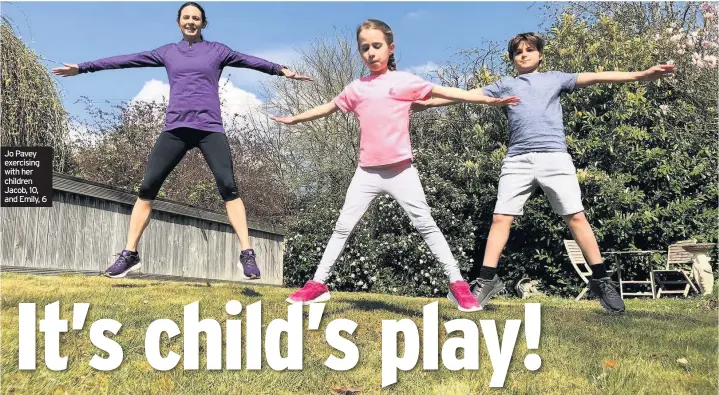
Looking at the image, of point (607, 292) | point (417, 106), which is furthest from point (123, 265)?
point (607, 292)

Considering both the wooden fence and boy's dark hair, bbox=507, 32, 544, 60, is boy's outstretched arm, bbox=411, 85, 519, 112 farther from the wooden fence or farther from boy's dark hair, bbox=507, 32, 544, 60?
the wooden fence

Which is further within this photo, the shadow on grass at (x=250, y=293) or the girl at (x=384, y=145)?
the shadow on grass at (x=250, y=293)

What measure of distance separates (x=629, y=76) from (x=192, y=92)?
3.09m

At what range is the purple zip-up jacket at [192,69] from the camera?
4.64 meters

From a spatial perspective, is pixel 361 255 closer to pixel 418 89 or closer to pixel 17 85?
pixel 17 85

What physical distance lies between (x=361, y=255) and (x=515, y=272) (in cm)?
268

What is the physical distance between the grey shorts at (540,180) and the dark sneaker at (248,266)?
6.00ft

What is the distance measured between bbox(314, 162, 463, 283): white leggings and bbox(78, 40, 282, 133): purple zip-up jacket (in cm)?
115

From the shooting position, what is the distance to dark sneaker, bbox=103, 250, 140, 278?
4.80 metres

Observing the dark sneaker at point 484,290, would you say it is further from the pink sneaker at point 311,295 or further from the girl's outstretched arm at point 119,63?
the girl's outstretched arm at point 119,63

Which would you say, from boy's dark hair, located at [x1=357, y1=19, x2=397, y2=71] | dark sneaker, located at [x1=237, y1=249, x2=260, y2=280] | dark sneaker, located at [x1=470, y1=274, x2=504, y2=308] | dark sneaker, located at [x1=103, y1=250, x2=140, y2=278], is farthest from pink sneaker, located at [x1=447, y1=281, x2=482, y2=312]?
dark sneaker, located at [x1=103, y1=250, x2=140, y2=278]

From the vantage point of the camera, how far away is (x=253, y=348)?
122 inches

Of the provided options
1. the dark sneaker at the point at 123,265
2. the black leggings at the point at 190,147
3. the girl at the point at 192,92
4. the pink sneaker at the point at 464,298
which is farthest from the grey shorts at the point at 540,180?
the dark sneaker at the point at 123,265

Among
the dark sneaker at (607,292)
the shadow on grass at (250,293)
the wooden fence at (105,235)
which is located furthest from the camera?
the wooden fence at (105,235)
